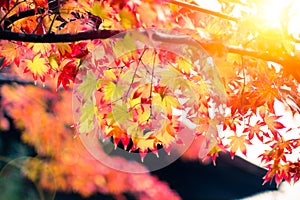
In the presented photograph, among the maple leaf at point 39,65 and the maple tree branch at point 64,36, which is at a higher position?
the maple tree branch at point 64,36

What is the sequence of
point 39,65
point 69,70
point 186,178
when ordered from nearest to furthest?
point 69,70, point 39,65, point 186,178

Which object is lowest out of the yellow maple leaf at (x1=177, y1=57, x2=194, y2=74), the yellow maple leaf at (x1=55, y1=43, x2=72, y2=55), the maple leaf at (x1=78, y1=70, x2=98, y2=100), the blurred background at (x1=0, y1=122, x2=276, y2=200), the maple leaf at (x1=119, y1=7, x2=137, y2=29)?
the blurred background at (x1=0, y1=122, x2=276, y2=200)

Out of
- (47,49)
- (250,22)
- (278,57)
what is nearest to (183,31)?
(250,22)

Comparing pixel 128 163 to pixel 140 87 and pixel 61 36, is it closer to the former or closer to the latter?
pixel 140 87

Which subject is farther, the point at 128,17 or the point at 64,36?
the point at 64,36

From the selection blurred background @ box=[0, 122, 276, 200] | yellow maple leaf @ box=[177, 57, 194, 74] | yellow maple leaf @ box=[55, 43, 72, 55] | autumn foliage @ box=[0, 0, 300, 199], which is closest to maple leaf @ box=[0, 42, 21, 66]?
autumn foliage @ box=[0, 0, 300, 199]

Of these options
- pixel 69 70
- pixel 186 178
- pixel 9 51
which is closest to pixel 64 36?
pixel 69 70

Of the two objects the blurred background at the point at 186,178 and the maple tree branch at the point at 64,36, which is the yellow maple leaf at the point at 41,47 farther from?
the blurred background at the point at 186,178

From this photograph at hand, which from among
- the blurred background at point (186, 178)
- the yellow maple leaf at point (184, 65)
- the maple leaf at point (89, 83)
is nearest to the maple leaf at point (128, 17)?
the yellow maple leaf at point (184, 65)

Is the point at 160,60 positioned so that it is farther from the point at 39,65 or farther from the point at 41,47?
the point at 39,65

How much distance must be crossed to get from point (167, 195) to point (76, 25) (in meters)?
3.85

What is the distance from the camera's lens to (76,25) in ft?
12.1

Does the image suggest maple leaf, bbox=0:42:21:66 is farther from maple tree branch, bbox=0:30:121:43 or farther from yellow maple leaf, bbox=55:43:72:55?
maple tree branch, bbox=0:30:121:43

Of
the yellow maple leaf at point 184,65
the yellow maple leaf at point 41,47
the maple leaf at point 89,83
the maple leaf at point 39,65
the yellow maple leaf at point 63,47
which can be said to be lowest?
the maple leaf at point 39,65
